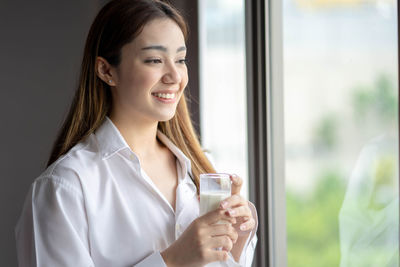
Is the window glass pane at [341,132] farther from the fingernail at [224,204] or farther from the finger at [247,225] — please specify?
the fingernail at [224,204]

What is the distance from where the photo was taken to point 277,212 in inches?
95.9

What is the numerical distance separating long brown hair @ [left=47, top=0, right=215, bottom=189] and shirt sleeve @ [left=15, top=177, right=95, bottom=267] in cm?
24

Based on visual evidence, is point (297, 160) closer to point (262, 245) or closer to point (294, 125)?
point (294, 125)

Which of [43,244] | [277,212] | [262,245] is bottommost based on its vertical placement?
[262,245]

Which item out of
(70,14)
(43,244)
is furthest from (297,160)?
(70,14)

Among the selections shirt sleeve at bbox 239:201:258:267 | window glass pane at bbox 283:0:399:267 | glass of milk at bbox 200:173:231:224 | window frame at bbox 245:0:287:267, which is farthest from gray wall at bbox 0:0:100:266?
glass of milk at bbox 200:173:231:224

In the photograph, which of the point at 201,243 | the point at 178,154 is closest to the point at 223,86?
the point at 178,154

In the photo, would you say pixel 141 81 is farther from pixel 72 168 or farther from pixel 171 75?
pixel 72 168

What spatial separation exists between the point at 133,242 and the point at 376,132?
3.00ft

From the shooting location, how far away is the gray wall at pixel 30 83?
2.89 meters

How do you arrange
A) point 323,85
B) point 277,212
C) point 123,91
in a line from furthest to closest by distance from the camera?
point 277,212, point 323,85, point 123,91

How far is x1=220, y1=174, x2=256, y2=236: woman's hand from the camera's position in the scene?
5.28 feet

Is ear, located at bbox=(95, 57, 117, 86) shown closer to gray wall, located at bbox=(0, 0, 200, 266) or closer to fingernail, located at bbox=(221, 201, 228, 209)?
fingernail, located at bbox=(221, 201, 228, 209)

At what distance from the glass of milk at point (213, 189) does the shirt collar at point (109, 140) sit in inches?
14.3
